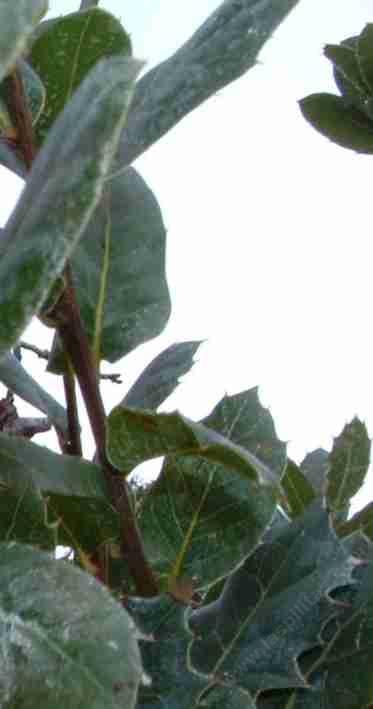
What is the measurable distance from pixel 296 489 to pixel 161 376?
0.40ft

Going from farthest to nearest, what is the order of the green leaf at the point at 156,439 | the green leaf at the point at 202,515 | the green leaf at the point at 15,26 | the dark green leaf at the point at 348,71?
the dark green leaf at the point at 348,71
the green leaf at the point at 202,515
the green leaf at the point at 156,439
the green leaf at the point at 15,26

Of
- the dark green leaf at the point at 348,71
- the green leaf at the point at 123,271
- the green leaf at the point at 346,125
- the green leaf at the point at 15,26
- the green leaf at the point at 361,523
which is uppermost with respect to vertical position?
the dark green leaf at the point at 348,71

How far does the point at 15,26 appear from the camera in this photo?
34cm

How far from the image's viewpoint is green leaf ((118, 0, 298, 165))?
41 centimetres

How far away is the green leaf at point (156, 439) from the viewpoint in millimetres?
439

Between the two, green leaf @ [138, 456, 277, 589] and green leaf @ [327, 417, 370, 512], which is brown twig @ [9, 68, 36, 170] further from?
green leaf @ [327, 417, 370, 512]

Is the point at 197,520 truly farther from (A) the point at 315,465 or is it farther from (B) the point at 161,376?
(A) the point at 315,465

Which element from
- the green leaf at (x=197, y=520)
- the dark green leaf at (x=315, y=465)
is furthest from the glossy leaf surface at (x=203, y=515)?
the dark green leaf at (x=315, y=465)

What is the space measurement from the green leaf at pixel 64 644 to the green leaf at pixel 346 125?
0.47 metres

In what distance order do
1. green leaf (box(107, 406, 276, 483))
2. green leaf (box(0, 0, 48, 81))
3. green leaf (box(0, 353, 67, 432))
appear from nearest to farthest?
green leaf (box(0, 0, 48, 81))
green leaf (box(107, 406, 276, 483))
green leaf (box(0, 353, 67, 432))

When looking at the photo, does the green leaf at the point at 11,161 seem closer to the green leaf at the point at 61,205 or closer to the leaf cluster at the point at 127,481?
the leaf cluster at the point at 127,481

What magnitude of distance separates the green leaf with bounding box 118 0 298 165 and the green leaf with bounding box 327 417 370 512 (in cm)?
32

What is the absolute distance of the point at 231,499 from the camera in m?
0.55

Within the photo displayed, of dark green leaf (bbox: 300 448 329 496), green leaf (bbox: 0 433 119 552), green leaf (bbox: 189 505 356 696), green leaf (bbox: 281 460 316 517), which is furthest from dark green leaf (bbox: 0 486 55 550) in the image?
dark green leaf (bbox: 300 448 329 496)
